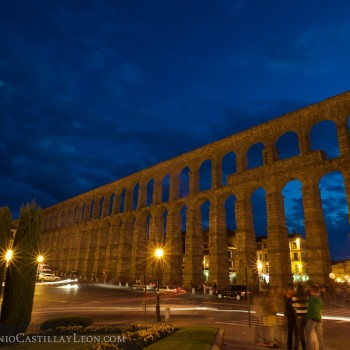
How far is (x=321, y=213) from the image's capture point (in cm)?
3325

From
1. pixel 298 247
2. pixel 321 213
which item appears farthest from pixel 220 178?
pixel 298 247

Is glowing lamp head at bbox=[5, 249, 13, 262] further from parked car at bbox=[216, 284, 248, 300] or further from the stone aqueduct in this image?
parked car at bbox=[216, 284, 248, 300]

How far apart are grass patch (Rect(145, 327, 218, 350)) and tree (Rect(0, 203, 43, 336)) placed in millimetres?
6776

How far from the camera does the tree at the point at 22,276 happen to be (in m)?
13.5

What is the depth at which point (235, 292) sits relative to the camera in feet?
107

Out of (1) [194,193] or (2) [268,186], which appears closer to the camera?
(2) [268,186]

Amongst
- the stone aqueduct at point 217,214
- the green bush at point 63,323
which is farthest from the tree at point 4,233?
the stone aqueduct at point 217,214

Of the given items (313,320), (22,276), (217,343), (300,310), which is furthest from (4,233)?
(313,320)

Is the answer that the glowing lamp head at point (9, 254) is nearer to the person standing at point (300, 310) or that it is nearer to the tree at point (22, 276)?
the tree at point (22, 276)

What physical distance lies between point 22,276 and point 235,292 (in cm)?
2370

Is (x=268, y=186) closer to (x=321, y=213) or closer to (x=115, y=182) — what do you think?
(x=321, y=213)

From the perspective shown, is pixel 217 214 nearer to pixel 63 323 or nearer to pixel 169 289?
pixel 169 289

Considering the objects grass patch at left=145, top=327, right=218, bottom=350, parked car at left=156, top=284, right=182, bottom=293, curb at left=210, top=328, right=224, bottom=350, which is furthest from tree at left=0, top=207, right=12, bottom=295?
parked car at left=156, top=284, right=182, bottom=293

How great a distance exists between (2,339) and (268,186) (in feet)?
103
